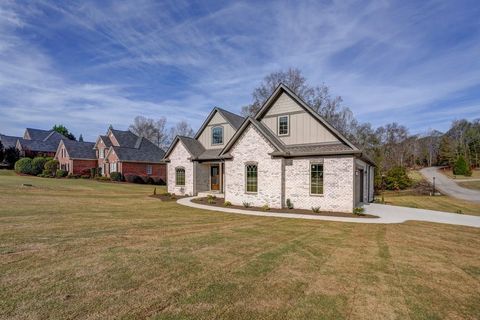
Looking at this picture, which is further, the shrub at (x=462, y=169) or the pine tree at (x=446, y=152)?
the pine tree at (x=446, y=152)

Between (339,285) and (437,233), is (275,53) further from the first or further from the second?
(339,285)

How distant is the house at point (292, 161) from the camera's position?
564 inches

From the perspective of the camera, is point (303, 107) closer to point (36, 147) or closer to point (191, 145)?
point (191, 145)

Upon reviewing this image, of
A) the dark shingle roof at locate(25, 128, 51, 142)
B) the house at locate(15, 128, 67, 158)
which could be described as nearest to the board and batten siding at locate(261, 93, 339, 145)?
the house at locate(15, 128, 67, 158)

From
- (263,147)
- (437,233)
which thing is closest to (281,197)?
(263,147)

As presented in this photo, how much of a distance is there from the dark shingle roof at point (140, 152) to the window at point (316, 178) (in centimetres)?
3092

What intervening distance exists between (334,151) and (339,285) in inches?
395

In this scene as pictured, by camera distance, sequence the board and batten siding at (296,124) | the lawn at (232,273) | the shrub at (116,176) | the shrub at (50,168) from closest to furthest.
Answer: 1. the lawn at (232,273)
2. the board and batten siding at (296,124)
3. the shrub at (116,176)
4. the shrub at (50,168)

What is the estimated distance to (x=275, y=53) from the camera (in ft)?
63.3

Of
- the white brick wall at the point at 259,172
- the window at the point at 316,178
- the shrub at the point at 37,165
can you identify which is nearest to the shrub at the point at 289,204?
the white brick wall at the point at 259,172

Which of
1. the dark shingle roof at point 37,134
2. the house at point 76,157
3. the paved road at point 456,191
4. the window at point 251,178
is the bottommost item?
the paved road at point 456,191

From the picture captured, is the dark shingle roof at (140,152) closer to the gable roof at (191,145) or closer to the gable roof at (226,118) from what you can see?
the gable roof at (191,145)

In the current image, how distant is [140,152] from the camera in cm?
4053

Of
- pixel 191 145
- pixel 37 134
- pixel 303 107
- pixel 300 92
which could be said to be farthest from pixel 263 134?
pixel 37 134
